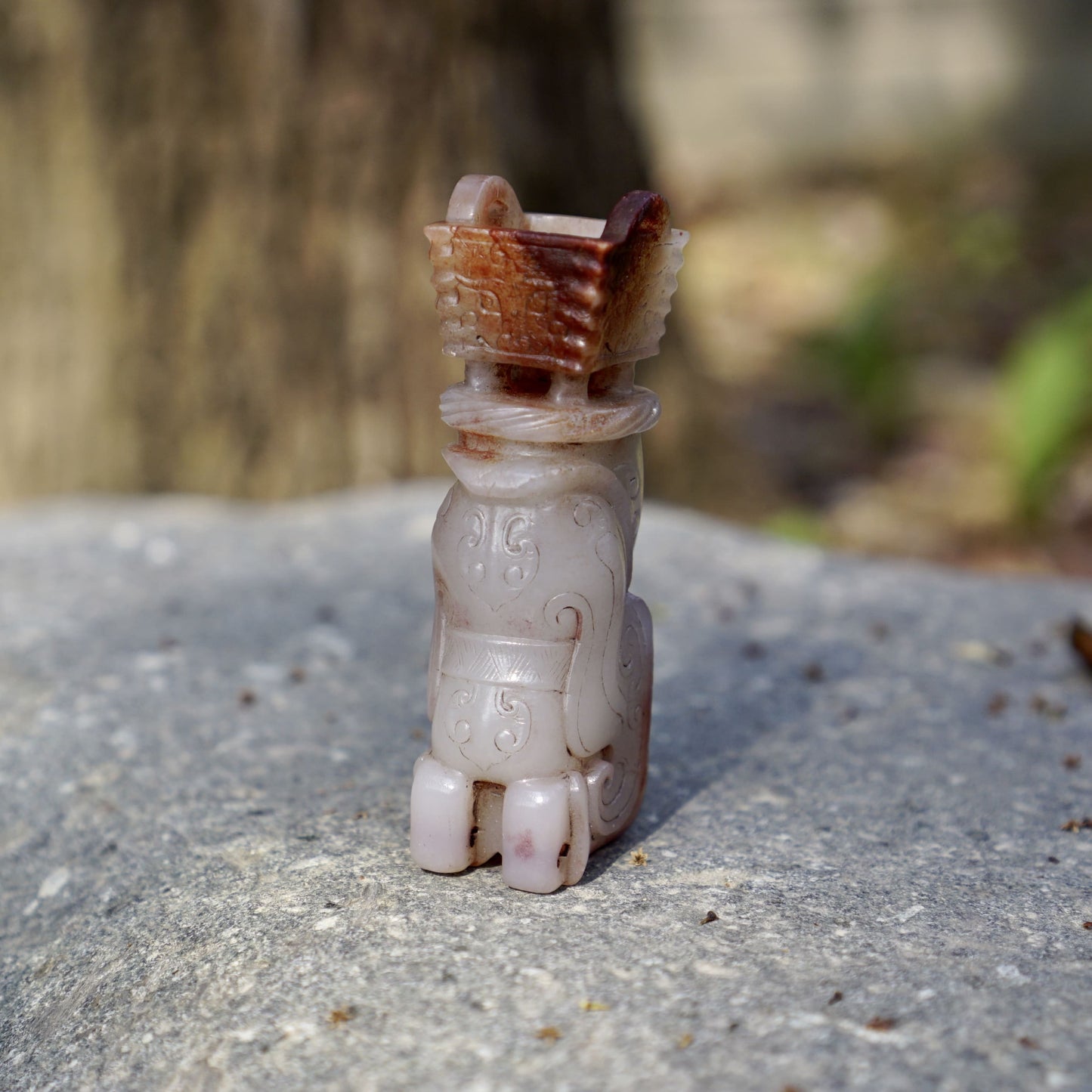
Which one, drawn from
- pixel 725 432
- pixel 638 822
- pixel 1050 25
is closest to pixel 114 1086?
pixel 638 822

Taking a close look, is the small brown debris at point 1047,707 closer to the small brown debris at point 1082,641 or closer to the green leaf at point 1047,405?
the small brown debris at point 1082,641

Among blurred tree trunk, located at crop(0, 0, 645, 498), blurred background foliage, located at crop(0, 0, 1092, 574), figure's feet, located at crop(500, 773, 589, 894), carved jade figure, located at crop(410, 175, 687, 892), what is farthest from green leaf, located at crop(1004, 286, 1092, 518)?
figure's feet, located at crop(500, 773, 589, 894)

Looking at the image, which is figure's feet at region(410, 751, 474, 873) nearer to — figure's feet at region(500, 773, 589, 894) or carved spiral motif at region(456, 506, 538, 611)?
figure's feet at region(500, 773, 589, 894)

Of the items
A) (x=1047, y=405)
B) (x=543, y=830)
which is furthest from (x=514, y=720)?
(x=1047, y=405)

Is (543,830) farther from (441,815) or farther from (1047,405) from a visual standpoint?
(1047,405)

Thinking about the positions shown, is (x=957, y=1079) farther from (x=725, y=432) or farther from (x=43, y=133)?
(x=43, y=133)

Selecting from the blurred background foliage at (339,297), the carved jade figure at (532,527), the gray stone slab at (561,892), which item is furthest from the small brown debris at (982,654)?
the blurred background foliage at (339,297)
